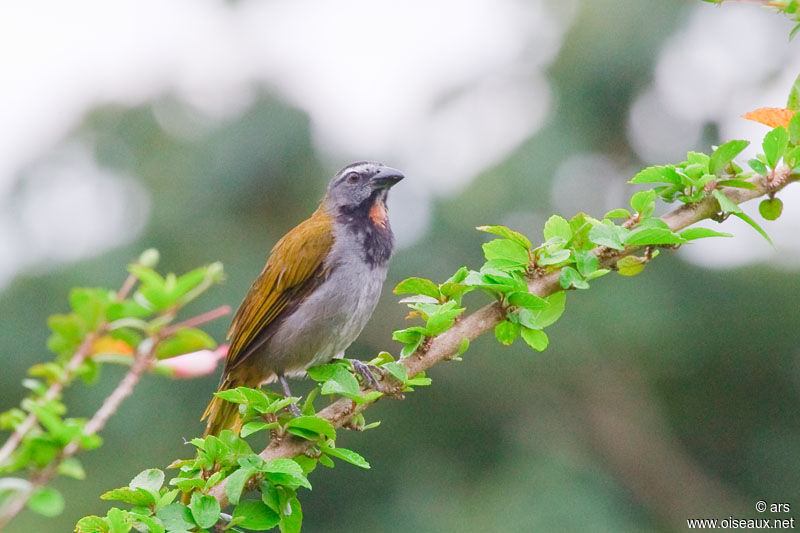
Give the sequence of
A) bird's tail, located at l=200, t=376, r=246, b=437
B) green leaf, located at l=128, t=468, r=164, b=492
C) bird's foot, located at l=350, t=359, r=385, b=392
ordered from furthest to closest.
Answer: bird's tail, located at l=200, t=376, r=246, b=437 → bird's foot, located at l=350, t=359, r=385, b=392 → green leaf, located at l=128, t=468, r=164, b=492

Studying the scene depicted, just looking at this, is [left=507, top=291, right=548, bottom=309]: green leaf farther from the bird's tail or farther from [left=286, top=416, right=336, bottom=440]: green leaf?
the bird's tail

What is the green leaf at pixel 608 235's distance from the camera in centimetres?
200

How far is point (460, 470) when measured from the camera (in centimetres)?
864

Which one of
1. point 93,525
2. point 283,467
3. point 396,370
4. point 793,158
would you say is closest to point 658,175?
point 793,158

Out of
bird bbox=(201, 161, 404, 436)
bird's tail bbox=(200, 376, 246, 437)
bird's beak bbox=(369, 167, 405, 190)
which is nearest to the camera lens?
bird's tail bbox=(200, 376, 246, 437)

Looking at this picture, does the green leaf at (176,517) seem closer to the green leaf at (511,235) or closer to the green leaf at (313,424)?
the green leaf at (313,424)

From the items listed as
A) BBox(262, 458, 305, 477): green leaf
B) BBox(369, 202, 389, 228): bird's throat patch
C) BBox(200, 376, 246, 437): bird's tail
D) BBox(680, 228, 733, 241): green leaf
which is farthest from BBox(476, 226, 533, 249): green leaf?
BBox(369, 202, 389, 228): bird's throat patch

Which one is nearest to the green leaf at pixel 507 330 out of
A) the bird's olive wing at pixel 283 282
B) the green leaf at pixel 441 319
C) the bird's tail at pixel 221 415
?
the green leaf at pixel 441 319

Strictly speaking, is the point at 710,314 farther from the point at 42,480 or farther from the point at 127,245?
the point at 42,480

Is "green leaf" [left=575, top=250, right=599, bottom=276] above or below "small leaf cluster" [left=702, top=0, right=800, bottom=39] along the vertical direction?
below

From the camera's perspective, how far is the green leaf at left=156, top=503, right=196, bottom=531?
1.84m

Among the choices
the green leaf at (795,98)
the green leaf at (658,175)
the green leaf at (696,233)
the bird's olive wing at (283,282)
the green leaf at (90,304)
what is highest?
the green leaf at (90,304)

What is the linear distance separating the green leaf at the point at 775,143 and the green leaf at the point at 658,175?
193mm

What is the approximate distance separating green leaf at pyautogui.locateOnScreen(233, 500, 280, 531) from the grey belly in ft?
5.56
